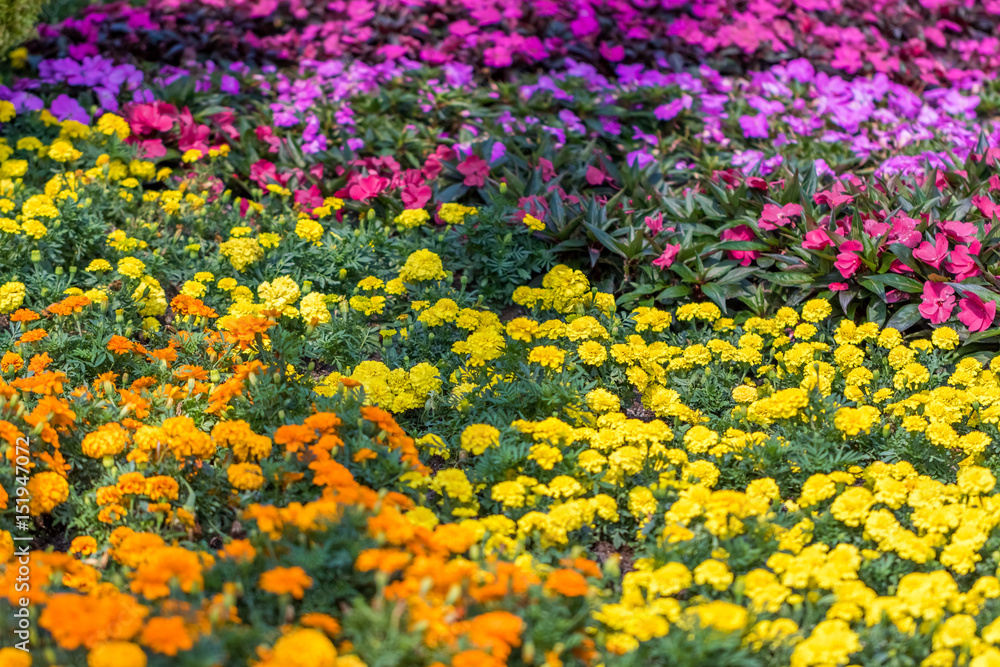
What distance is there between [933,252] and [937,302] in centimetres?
21

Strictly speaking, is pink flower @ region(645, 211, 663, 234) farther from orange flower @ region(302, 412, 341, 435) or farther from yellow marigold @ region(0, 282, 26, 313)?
yellow marigold @ region(0, 282, 26, 313)

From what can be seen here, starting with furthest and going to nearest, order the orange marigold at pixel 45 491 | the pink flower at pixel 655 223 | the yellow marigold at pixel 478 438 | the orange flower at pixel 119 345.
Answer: the pink flower at pixel 655 223 → the orange flower at pixel 119 345 → the yellow marigold at pixel 478 438 → the orange marigold at pixel 45 491

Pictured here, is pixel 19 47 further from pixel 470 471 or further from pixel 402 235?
pixel 470 471

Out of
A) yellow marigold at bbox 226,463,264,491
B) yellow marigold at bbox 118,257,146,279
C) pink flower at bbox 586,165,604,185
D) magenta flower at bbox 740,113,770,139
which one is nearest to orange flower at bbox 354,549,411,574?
yellow marigold at bbox 226,463,264,491

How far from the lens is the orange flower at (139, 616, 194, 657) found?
63.5 inches

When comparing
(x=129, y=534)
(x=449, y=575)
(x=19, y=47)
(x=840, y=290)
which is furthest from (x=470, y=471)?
(x=19, y=47)

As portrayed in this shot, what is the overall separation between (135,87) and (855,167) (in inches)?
163

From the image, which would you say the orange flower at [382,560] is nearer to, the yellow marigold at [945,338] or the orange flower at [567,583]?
the orange flower at [567,583]

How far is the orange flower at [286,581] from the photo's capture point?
69.5 inches

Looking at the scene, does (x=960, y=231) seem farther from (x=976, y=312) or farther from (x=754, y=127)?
(x=754, y=127)

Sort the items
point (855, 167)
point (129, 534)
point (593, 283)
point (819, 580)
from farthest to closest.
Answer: point (855, 167), point (593, 283), point (129, 534), point (819, 580)

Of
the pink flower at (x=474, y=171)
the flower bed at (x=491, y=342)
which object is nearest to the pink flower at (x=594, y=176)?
the flower bed at (x=491, y=342)

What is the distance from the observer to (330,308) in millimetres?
3564

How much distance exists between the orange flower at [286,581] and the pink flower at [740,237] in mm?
2513
